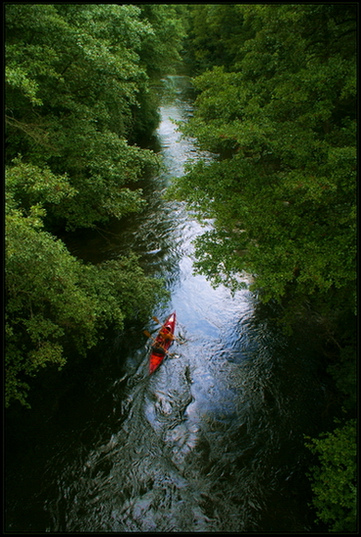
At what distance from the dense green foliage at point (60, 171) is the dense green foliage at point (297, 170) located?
3415mm

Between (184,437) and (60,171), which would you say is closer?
(184,437)

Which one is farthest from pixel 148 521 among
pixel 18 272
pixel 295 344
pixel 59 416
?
pixel 295 344

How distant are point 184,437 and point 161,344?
3279mm

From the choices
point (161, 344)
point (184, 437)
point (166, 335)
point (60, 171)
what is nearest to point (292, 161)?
point (166, 335)

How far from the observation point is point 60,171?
13.0m


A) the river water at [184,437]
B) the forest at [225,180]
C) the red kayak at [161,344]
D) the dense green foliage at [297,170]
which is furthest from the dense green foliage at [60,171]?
the dense green foliage at [297,170]

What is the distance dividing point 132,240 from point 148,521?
12142 millimetres

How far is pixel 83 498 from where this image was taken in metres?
8.02

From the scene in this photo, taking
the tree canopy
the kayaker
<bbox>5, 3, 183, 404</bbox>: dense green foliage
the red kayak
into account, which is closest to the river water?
the red kayak

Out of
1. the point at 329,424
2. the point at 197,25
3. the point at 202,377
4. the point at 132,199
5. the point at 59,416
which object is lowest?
the point at 59,416

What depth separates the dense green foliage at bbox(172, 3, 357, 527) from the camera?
7.83 m

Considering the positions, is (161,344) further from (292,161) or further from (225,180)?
(292,161)

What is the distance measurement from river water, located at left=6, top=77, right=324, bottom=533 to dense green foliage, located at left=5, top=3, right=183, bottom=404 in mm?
1513

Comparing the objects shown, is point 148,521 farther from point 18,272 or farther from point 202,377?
point 18,272
